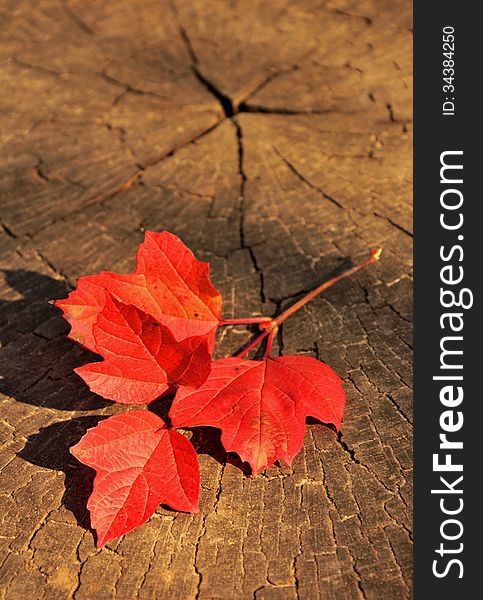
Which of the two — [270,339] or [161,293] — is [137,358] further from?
[270,339]

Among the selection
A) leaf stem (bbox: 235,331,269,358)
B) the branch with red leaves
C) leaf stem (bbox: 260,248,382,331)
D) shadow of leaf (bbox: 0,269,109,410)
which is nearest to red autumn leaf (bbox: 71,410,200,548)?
the branch with red leaves

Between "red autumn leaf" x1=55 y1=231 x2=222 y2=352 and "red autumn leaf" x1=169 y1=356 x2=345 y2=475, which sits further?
"red autumn leaf" x1=55 y1=231 x2=222 y2=352

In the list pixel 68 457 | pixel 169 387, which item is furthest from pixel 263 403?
pixel 68 457

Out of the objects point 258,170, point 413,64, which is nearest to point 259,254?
point 258,170

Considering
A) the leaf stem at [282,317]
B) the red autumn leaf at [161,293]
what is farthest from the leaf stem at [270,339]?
the red autumn leaf at [161,293]

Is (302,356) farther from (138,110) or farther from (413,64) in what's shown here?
(413,64)

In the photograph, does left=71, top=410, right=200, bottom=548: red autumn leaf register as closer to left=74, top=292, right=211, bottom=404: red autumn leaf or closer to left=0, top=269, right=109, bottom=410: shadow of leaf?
left=74, top=292, right=211, bottom=404: red autumn leaf

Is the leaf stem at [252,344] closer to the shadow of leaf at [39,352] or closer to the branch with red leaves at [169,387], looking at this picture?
the branch with red leaves at [169,387]

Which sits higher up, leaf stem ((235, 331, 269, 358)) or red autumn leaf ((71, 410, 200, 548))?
leaf stem ((235, 331, 269, 358))

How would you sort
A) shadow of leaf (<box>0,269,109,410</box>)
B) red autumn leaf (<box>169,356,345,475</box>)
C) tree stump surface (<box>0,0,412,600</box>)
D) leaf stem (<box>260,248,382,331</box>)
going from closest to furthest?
1. tree stump surface (<box>0,0,412,600</box>)
2. red autumn leaf (<box>169,356,345,475</box>)
3. shadow of leaf (<box>0,269,109,410</box>)
4. leaf stem (<box>260,248,382,331</box>)
